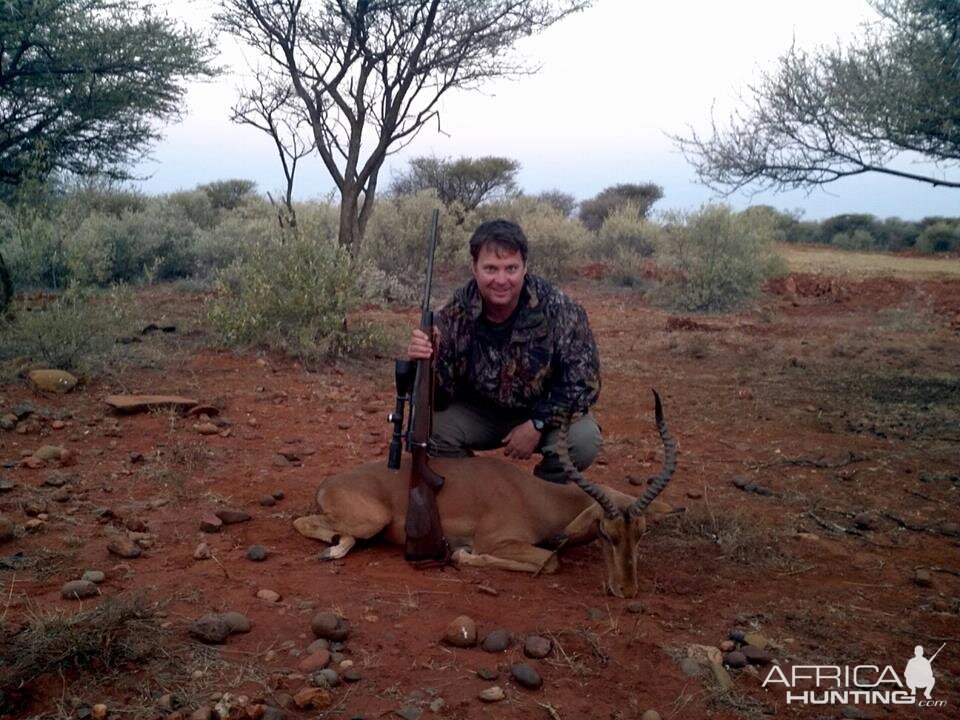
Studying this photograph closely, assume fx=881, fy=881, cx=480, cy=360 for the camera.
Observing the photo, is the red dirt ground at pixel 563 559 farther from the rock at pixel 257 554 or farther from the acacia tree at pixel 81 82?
the acacia tree at pixel 81 82

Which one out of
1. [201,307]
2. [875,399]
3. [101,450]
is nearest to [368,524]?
[101,450]

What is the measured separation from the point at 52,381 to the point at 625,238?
15449mm

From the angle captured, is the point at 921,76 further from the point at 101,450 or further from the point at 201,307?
the point at 201,307

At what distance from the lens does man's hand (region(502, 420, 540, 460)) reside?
14.6ft

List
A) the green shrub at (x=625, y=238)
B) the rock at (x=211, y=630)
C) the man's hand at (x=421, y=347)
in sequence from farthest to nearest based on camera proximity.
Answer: the green shrub at (x=625, y=238) → the man's hand at (x=421, y=347) → the rock at (x=211, y=630)

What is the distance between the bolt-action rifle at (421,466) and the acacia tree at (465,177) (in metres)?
16.7

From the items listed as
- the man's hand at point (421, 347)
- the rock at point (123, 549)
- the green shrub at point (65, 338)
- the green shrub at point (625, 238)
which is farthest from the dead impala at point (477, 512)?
the green shrub at point (625, 238)

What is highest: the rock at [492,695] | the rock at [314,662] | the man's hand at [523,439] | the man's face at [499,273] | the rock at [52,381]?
the man's face at [499,273]

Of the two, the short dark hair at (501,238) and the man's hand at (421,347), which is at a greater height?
the short dark hair at (501,238)

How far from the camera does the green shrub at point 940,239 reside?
2781 cm

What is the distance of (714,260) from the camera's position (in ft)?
50.0

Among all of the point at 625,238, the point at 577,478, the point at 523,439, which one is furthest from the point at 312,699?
the point at 625,238

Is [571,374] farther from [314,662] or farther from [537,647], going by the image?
[314,662]

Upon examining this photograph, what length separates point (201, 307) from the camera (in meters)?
10.7
